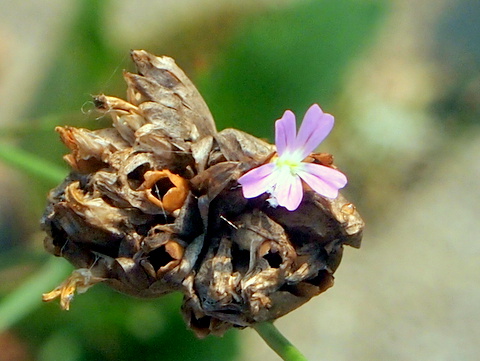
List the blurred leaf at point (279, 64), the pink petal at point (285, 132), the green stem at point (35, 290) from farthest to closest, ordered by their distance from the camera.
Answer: the blurred leaf at point (279, 64)
the green stem at point (35, 290)
the pink petal at point (285, 132)

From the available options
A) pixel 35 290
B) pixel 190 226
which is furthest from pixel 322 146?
pixel 190 226

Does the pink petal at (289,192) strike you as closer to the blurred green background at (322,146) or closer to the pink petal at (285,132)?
the pink petal at (285,132)

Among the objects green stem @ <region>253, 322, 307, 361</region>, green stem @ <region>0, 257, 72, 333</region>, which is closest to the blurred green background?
green stem @ <region>0, 257, 72, 333</region>

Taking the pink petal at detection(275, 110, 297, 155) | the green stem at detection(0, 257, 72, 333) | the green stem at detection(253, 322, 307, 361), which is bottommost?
the green stem at detection(0, 257, 72, 333)

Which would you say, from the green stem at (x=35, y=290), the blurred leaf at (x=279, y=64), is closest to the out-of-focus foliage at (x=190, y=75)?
the blurred leaf at (x=279, y=64)

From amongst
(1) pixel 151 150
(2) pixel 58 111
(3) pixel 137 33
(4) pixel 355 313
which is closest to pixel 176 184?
(1) pixel 151 150

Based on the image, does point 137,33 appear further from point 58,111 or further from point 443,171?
point 443,171

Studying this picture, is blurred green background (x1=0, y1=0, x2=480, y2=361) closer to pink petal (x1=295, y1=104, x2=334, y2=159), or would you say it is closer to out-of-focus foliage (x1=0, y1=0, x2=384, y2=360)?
out-of-focus foliage (x1=0, y1=0, x2=384, y2=360)
